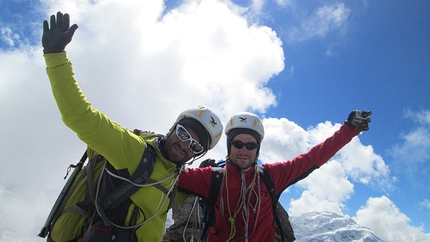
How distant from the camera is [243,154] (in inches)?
244

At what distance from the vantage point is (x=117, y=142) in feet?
12.1

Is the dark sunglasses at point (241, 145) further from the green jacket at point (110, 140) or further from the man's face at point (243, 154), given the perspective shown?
the green jacket at point (110, 140)

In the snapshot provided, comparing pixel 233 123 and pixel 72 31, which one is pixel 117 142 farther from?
pixel 233 123

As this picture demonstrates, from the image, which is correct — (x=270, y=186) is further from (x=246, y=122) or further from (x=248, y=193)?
(x=246, y=122)

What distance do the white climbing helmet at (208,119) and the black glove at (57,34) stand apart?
8.66 ft

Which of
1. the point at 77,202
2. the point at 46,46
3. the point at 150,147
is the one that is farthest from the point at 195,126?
the point at 46,46

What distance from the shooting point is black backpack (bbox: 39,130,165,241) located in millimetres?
3750

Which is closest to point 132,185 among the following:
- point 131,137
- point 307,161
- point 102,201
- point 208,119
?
point 102,201

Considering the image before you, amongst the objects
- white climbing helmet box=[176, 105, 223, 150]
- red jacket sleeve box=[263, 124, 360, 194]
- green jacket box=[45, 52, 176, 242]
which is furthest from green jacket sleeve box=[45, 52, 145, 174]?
red jacket sleeve box=[263, 124, 360, 194]

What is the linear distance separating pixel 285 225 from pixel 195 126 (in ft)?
29.7

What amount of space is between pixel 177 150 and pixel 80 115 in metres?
2.02

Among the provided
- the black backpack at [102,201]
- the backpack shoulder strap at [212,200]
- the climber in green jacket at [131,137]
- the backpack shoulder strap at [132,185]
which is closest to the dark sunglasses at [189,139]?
the climber in green jacket at [131,137]

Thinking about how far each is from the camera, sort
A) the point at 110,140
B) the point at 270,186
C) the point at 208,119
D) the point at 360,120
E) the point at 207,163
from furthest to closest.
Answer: the point at 207,163, the point at 360,120, the point at 270,186, the point at 208,119, the point at 110,140

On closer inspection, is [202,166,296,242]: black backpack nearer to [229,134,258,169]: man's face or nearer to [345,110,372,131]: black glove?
[229,134,258,169]: man's face
